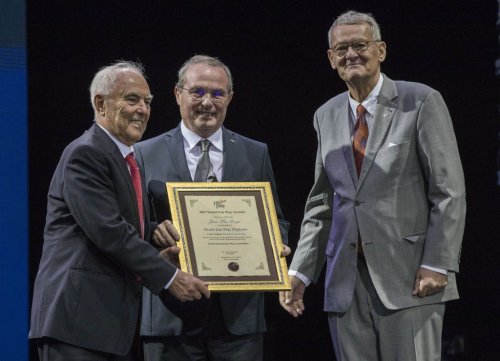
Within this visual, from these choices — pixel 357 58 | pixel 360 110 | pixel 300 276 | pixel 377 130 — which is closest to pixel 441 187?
pixel 377 130

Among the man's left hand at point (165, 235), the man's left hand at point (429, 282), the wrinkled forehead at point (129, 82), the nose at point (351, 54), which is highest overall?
the nose at point (351, 54)

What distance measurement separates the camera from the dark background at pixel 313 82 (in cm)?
457

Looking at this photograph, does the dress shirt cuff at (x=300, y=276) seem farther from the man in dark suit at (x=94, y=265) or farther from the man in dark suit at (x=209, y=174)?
the man in dark suit at (x=94, y=265)

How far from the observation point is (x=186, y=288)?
295cm

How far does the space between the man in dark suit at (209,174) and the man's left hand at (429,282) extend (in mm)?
656

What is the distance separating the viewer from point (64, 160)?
9.34ft

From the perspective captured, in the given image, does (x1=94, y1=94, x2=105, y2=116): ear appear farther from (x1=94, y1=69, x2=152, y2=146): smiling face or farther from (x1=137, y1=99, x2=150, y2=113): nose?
(x1=137, y1=99, x2=150, y2=113): nose

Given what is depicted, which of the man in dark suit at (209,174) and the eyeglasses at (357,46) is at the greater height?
the eyeglasses at (357,46)

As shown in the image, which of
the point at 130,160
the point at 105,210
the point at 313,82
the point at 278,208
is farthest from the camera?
the point at 313,82

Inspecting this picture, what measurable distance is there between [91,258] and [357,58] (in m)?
1.18

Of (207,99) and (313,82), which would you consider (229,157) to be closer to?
(207,99)

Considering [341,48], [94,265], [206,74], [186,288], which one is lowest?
[186,288]

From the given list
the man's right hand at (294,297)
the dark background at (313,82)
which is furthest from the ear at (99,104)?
the dark background at (313,82)

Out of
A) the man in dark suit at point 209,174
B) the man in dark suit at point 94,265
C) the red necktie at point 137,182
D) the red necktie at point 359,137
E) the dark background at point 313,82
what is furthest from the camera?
the dark background at point 313,82
